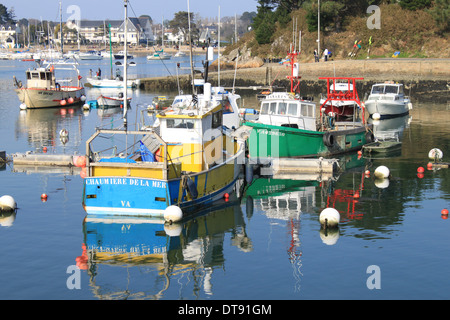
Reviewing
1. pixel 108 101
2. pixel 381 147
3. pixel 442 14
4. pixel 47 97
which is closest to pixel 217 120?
pixel 381 147

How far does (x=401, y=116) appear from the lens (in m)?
47.5

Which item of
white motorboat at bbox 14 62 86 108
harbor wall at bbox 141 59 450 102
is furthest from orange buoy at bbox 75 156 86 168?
harbor wall at bbox 141 59 450 102

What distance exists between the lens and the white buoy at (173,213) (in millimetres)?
19266

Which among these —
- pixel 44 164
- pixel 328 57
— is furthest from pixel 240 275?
pixel 328 57

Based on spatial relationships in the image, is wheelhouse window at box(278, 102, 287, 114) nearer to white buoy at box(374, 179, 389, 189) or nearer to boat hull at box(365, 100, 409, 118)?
white buoy at box(374, 179, 389, 189)

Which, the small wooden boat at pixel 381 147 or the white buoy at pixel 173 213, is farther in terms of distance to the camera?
the small wooden boat at pixel 381 147

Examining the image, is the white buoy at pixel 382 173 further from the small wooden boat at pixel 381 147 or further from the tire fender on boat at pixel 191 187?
the tire fender on boat at pixel 191 187

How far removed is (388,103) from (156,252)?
31.7 meters

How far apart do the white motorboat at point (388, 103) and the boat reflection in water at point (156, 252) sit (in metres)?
26.5

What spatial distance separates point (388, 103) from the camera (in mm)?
45781

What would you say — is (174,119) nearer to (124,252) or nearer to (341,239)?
(124,252)

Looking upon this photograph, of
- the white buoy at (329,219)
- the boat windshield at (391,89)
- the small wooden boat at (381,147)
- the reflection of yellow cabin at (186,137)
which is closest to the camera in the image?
the white buoy at (329,219)

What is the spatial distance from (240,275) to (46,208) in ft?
30.6

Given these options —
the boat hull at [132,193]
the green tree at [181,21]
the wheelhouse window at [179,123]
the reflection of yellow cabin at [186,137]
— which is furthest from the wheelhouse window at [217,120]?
the green tree at [181,21]
